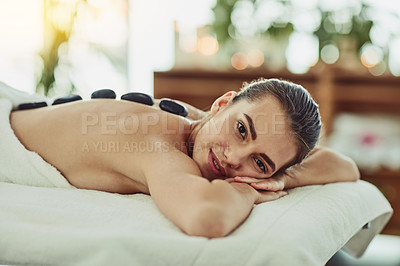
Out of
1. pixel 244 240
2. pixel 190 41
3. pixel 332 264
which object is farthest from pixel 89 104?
pixel 190 41

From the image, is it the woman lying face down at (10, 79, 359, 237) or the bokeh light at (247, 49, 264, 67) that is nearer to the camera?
the woman lying face down at (10, 79, 359, 237)

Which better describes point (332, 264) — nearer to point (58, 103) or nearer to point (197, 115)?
point (197, 115)

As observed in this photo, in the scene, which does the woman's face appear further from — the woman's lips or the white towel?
the white towel

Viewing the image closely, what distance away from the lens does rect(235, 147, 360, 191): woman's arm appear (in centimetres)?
128

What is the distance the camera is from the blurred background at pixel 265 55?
2980mm

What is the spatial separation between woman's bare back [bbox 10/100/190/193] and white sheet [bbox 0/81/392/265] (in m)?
0.08

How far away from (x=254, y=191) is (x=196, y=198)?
21 cm

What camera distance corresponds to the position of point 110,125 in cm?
124

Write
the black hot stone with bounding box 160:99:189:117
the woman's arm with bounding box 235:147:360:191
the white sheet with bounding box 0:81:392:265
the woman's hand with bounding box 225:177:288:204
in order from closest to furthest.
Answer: the white sheet with bounding box 0:81:392:265 < the woman's hand with bounding box 225:177:288:204 < the woman's arm with bounding box 235:147:360:191 < the black hot stone with bounding box 160:99:189:117

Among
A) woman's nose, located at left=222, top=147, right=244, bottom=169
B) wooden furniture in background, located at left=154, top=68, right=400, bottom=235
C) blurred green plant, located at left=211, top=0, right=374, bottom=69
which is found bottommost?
wooden furniture in background, located at left=154, top=68, right=400, bottom=235

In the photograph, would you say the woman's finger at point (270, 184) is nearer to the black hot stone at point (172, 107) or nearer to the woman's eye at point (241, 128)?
the woman's eye at point (241, 128)

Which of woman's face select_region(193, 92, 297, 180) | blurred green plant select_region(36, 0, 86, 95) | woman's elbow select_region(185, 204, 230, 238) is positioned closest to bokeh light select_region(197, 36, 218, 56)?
blurred green plant select_region(36, 0, 86, 95)

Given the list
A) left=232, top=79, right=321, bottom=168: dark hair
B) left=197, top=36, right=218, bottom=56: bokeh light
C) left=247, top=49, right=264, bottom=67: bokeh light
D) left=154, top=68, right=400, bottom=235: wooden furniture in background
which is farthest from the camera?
left=197, top=36, right=218, bottom=56: bokeh light

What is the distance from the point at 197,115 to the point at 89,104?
40 centimetres
